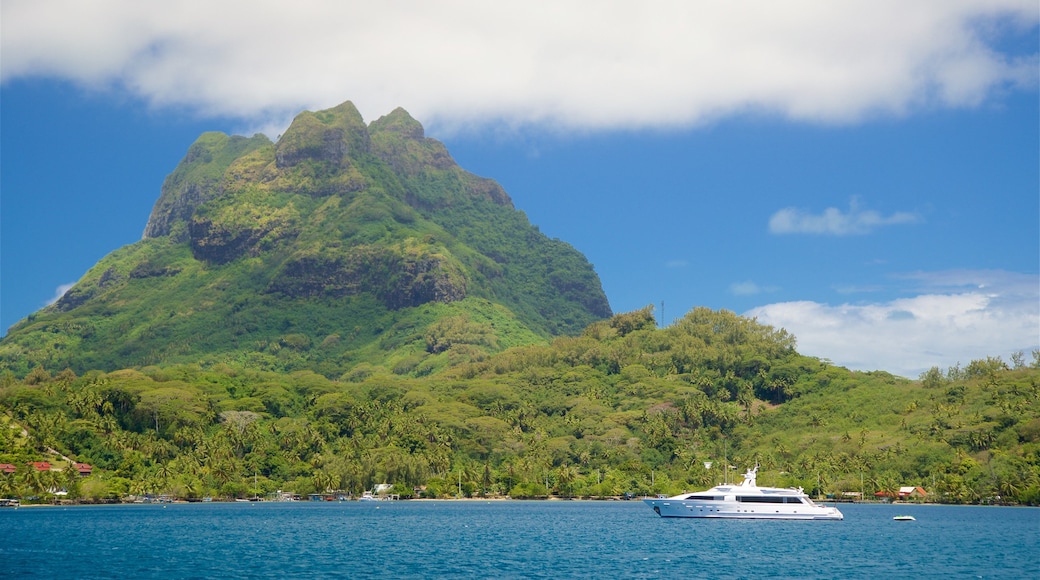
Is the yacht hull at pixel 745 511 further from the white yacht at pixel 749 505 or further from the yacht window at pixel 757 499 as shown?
the yacht window at pixel 757 499

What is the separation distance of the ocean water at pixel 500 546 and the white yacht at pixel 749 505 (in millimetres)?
1845

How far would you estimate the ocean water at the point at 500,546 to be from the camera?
269ft

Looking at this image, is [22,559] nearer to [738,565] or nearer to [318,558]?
[318,558]

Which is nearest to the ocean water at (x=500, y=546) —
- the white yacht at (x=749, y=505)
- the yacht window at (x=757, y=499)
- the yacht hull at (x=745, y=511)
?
the yacht hull at (x=745, y=511)

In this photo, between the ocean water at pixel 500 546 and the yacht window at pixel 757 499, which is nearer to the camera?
the ocean water at pixel 500 546

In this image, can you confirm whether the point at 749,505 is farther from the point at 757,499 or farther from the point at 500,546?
the point at 500,546

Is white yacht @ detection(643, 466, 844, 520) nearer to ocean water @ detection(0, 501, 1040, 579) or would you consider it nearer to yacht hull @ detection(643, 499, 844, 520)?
yacht hull @ detection(643, 499, 844, 520)

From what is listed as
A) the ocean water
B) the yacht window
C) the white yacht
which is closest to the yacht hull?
the white yacht

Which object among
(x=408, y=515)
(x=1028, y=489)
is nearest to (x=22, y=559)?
(x=408, y=515)

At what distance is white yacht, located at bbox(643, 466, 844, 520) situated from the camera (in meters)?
141

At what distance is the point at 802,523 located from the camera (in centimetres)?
14312

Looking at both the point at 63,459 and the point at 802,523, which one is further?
the point at 63,459

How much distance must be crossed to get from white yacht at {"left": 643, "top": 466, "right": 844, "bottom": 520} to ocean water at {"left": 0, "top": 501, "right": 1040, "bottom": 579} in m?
1.84

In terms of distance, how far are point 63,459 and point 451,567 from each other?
135657 millimetres
